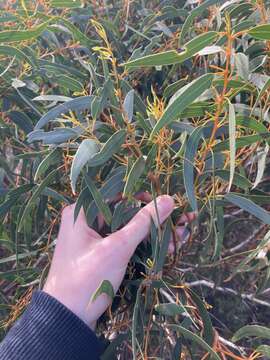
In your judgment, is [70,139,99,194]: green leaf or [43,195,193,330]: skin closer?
[70,139,99,194]: green leaf

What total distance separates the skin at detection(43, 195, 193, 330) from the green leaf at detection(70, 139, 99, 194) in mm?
169

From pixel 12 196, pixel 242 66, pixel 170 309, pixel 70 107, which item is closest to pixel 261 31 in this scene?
pixel 242 66

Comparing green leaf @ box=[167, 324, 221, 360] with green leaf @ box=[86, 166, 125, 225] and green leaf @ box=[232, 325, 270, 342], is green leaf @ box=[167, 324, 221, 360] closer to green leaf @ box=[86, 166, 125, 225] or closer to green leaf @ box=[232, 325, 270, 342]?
green leaf @ box=[232, 325, 270, 342]

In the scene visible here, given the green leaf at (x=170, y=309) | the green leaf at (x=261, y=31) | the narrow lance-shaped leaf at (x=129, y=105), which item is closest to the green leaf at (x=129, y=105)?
the narrow lance-shaped leaf at (x=129, y=105)

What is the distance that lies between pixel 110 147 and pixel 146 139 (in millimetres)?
108

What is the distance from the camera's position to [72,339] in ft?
3.12

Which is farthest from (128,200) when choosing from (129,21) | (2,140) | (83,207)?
(129,21)

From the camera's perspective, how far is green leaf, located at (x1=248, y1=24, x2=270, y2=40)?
69cm

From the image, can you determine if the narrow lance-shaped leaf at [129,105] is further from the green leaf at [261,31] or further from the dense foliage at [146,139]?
the green leaf at [261,31]

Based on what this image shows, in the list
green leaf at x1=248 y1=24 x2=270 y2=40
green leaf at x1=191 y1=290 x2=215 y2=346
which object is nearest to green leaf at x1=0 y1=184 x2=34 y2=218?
green leaf at x1=191 y1=290 x2=215 y2=346

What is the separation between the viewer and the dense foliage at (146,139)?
0.78 meters

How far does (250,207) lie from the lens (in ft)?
2.67

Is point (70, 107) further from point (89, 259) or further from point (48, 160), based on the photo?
point (89, 259)

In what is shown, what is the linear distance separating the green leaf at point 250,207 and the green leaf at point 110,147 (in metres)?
0.20
